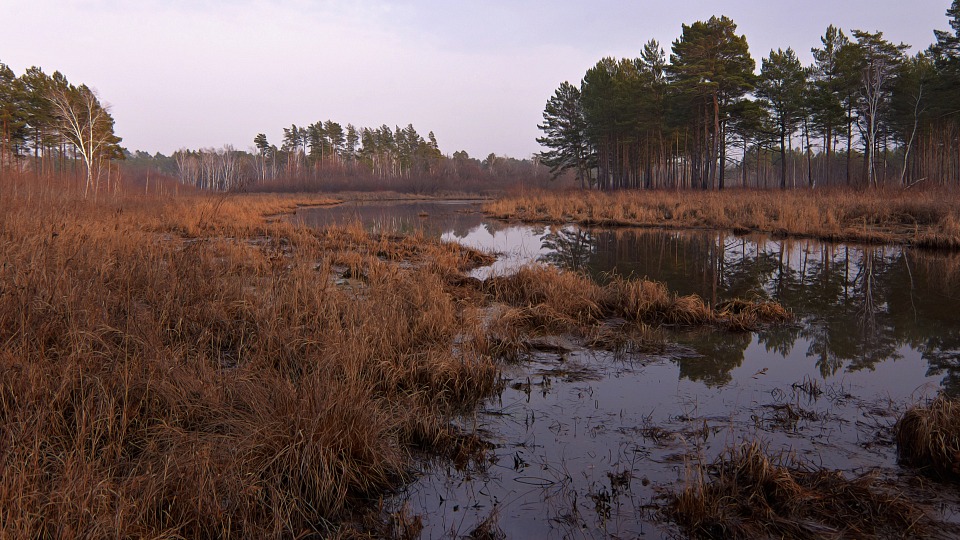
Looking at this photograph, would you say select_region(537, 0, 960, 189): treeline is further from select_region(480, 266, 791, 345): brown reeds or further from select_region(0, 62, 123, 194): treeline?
select_region(0, 62, 123, 194): treeline

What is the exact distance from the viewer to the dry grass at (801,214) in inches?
604

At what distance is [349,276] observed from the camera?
28.7 ft

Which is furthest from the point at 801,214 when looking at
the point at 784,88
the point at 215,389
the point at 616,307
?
the point at 784,88

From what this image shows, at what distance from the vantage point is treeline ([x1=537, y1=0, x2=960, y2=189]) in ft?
100

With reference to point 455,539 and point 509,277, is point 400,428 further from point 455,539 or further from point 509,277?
point 509,277

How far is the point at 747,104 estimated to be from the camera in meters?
31.5

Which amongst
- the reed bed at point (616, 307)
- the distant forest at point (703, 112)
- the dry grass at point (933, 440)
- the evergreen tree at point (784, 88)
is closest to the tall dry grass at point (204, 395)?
the reed bed at point (616, 307)

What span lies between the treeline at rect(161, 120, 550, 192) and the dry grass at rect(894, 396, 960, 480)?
55.4 metres

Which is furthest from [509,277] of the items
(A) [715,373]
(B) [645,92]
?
(B) [645,92]

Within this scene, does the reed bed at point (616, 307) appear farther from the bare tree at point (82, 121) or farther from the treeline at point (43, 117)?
the treeline at point (43, 117)

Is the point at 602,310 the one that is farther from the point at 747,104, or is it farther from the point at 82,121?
the point at 82,121

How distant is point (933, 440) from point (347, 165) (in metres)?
80.4

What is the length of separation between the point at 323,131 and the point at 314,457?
90002mm

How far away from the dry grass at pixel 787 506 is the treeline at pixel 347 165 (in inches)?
2194
